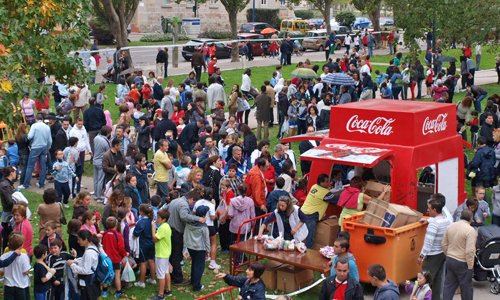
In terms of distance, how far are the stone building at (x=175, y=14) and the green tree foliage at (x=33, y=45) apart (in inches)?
1732

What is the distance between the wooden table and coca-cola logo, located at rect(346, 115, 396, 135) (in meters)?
2.46

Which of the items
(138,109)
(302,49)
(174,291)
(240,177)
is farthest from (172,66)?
(174,291)

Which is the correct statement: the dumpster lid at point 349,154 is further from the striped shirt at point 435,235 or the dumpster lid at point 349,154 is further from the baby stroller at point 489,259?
the baby stroller at point 489,259

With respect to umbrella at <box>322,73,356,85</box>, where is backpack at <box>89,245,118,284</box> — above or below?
below

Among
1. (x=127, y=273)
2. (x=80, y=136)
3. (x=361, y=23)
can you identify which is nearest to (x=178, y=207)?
(x=127, y=273)

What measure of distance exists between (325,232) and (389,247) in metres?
1.58

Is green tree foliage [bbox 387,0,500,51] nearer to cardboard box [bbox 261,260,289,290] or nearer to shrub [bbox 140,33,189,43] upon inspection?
cardboard box [bbox 261,260,289,290]

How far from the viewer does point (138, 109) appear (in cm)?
1703

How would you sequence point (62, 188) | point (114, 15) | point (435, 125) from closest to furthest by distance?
point (435, 125) < point (62, 188) < point (114, 15)

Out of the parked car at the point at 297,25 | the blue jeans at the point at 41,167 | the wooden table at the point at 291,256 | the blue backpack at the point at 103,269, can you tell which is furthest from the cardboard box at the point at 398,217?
the parked car at the point at 297,25

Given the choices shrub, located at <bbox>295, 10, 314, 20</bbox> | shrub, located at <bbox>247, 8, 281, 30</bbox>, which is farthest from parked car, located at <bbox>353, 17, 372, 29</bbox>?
shrub, located at <bbox>295, 10, 314, 20</bbox>

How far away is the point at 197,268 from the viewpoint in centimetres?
1015

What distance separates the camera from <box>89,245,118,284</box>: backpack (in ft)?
30.0

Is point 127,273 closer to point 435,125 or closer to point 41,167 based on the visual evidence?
point 435,125
